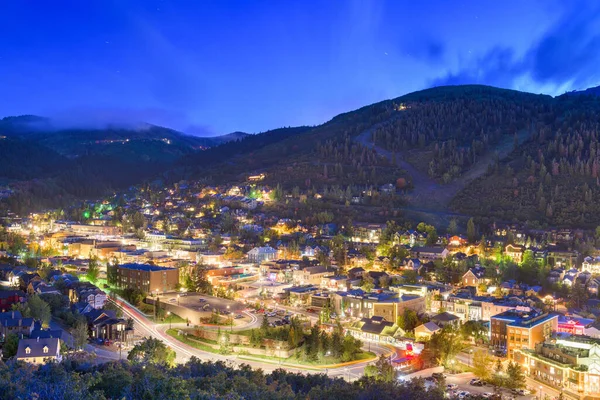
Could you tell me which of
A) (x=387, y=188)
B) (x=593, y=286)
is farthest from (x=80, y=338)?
(x=387, y=188)

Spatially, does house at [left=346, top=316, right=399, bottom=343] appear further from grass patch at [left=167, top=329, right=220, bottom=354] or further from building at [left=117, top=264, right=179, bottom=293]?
building at [left=117, top=264, right=179, bottom=293]

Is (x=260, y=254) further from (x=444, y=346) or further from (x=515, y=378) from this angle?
(x=515, y=378)

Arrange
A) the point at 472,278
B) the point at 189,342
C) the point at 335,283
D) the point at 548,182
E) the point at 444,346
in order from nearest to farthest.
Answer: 1. the point at 444,346
2. the point at 189,342
3. the point at 472,278
4. the point at 335,283
5. the point at 548,182

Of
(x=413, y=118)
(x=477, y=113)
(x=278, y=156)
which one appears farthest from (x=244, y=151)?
(x=477, y=113)

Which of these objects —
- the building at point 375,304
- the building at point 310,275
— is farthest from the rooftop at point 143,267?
the building at point 375,304

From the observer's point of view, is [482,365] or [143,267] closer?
[482,365]

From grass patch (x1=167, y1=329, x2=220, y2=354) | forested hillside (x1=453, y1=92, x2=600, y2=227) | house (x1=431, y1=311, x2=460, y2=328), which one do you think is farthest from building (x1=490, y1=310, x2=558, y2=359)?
forested hillside (x1=453, y1=92, x2=600, y2=227)

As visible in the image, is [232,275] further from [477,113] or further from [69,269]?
[477,113]
